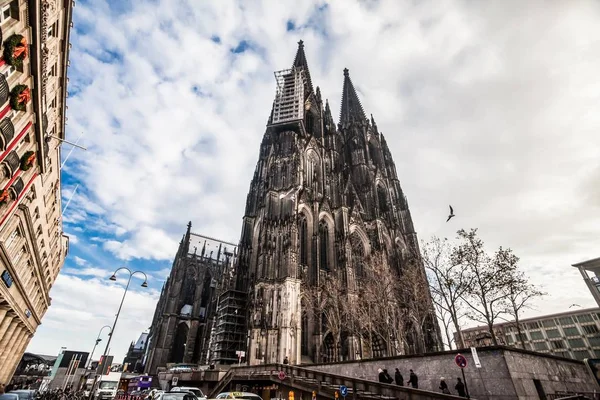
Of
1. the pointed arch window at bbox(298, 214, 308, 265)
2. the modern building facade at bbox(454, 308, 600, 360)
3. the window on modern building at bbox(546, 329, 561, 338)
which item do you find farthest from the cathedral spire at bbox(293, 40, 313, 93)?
the window on modern building at bbox(546, 329, 561, 338)

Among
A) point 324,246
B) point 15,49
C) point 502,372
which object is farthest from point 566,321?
point 15,49

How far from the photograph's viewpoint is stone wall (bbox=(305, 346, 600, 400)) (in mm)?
10266

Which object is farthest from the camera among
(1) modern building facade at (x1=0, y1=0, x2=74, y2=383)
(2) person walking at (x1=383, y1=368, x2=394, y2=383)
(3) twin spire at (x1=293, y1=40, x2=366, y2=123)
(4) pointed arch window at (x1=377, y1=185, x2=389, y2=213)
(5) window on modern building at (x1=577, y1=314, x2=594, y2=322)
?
(3) twin spire at (x1=293, y1=40, x2=366, y2=123)

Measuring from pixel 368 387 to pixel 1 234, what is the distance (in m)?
20.2

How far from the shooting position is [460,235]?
884 inches

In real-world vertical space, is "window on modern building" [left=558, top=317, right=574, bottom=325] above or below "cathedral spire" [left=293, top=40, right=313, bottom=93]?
below

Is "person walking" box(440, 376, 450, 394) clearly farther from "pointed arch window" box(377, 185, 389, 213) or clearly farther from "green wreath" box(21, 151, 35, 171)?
Answer: "pointed arch window" box(377, 185, 389, 213)

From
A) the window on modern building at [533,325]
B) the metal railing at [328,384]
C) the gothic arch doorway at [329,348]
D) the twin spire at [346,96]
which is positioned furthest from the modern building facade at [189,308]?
the window on modern building at [533,325]

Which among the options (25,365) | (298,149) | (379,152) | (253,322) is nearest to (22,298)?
(253,322)

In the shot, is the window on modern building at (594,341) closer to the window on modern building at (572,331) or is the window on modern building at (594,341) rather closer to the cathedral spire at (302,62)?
the window on modern building at (572,331)

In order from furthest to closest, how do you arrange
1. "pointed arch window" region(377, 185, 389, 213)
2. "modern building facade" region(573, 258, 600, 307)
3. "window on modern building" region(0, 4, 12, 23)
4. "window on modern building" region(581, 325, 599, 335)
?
"window on modern building" region(581, 325, 599, 335), "pointed arch window" region(377, 185, 389, 213), "modern building facade" region(573, 258, 600, 307), "window on modern building" region(0, 4, 12, 23)

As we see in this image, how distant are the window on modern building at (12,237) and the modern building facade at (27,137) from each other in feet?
0.20

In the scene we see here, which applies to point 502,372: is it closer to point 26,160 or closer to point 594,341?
point 26,160

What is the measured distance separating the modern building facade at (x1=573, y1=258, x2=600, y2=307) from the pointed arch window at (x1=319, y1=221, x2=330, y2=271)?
3148cm
